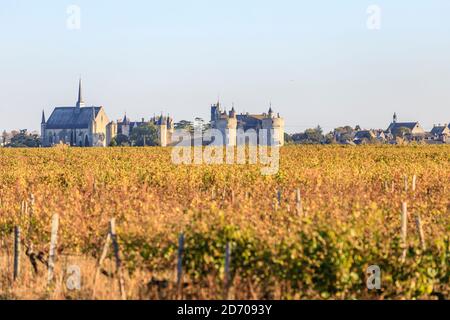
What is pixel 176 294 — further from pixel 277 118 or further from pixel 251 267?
pixel 277 118

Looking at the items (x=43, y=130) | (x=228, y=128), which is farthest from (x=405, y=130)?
(x=43, y=130)

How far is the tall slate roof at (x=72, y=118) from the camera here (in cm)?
16000

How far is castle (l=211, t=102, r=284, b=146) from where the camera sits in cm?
13638

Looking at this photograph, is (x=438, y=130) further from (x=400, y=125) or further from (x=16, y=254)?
(x=16, y=254)

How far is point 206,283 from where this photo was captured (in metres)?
11.4

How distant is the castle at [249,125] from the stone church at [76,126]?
21.6m

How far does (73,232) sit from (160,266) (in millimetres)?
2660

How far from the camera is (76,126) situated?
6299 inches

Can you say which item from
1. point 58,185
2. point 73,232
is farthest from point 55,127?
point 73,232

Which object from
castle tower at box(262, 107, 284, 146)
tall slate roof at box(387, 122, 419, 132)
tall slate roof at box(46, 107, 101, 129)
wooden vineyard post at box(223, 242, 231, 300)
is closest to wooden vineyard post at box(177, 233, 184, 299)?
wooden vineyard post at box(223, 242, 231, 300)

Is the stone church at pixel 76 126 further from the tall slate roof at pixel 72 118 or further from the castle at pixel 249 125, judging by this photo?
the castle at pixel 249 125

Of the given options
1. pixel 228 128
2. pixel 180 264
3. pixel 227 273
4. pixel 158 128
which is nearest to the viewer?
pixel 227 273

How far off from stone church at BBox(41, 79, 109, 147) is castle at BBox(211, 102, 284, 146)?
70.9 feet

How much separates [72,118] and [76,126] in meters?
2.14
